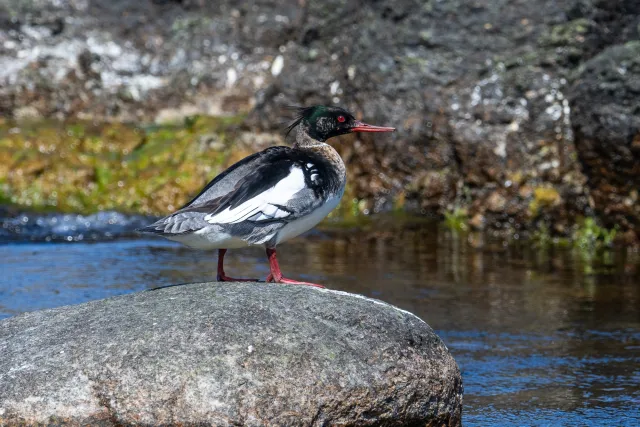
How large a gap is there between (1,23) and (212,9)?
11.3ft

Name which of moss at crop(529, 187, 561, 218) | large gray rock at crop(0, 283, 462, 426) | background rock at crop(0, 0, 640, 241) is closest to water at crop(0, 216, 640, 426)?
moss at crop(529, 187, 561, 218)

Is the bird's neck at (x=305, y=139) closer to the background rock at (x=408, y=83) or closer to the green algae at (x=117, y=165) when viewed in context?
the background rock at (x=408, y=83)

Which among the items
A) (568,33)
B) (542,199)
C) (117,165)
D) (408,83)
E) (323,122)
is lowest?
(542,199)

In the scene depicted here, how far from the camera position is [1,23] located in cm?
1535

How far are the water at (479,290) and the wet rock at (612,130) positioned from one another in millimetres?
635

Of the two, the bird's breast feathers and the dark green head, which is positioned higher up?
the dark green head

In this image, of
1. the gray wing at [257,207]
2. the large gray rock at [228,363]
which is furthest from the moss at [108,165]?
the large gray rock at [228,363]

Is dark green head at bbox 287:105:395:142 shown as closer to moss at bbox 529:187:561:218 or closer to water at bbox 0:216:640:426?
water at bbox 0:216:640:426

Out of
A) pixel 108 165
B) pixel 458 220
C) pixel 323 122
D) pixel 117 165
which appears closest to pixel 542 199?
pixel 458 220

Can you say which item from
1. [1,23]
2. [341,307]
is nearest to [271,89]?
[1,23]

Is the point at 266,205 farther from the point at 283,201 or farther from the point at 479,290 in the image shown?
the point at 479,290

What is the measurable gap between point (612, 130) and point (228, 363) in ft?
23.7

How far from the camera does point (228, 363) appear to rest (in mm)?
4379

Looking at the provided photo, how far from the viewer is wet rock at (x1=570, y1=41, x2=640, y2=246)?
1030 cm
